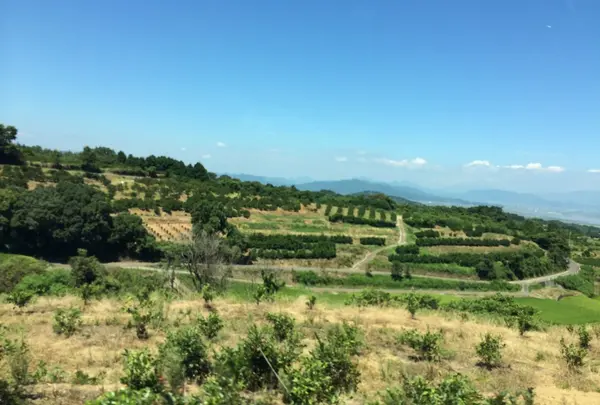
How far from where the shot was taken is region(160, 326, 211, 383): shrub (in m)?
7.89

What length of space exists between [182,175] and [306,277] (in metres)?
63.4

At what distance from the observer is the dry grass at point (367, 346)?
863 centimetres

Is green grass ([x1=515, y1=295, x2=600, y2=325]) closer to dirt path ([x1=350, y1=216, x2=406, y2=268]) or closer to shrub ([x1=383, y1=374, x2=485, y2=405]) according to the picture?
dirt path ([x1=350, y1=216, x2=406, y2=268])

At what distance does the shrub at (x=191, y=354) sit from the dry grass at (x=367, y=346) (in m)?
1.29

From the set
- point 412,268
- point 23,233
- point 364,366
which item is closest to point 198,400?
point 364,366

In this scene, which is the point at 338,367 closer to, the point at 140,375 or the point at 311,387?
the point at 311,387

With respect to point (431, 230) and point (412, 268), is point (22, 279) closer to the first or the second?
point (412, 268)

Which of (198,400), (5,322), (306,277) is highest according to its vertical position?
(198,400)

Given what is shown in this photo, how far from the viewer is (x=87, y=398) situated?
690cm

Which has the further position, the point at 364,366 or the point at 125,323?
the point at 125,323

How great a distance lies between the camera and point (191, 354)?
795 centimetres

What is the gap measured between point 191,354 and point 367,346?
534 cm

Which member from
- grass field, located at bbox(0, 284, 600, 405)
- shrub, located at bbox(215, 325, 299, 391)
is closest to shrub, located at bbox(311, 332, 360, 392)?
grass field, located at bbox(0, 284, 600, 405)

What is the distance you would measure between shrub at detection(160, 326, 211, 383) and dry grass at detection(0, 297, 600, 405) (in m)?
1.29
